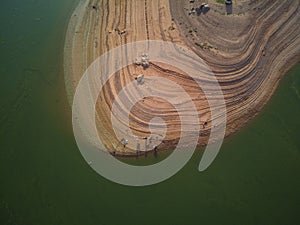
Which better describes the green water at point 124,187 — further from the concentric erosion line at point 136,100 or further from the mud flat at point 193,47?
the mud flat at point 193,47

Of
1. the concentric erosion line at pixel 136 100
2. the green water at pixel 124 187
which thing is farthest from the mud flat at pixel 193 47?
the green water at pixel 124 187

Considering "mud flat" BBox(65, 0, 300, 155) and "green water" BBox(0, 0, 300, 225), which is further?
"mud flat" BBox(65, 0, 300, 155)

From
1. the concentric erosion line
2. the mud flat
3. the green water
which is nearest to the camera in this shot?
the green water

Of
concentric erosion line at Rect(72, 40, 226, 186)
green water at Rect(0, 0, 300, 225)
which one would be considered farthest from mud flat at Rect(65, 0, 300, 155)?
green water at Rect(0, 0, 300, 225)

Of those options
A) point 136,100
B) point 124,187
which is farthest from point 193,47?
point 124,187

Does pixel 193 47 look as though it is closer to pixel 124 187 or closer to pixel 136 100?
pixel 136 100

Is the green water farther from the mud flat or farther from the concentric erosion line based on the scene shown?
the mud flat

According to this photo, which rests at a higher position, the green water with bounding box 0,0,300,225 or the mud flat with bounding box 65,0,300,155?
the mud flat with bounding box 65,0,300,155
